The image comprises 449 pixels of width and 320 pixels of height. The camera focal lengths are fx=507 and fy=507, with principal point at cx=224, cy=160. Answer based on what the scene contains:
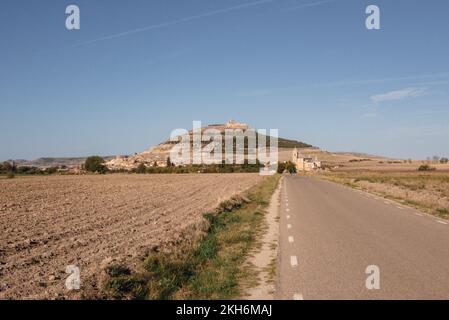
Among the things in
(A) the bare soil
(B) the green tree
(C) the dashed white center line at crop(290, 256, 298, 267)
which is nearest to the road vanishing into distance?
(C) the dashed white center line at crop(290, 256, 298, 267)

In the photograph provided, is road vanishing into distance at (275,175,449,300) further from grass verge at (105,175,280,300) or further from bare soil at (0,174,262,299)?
bare soil at (0,174,262,299)

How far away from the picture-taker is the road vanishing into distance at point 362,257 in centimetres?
805

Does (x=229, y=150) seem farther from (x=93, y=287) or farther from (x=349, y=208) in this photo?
(x=93, y=287)

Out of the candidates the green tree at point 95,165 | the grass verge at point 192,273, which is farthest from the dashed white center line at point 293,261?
the green tree at point 95,165

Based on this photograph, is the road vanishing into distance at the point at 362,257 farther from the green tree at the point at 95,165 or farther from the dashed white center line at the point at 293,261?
the green tree at the point at 95,165

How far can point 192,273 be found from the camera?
32.8 ft

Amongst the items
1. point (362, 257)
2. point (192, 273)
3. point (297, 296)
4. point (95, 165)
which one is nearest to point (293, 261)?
point (362, 257)

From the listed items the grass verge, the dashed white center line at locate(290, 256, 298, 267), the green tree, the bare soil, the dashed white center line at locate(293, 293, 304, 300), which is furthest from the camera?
the green tree

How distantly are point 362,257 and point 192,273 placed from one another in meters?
3.75

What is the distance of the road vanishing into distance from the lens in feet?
26.4

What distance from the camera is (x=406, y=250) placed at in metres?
11.7

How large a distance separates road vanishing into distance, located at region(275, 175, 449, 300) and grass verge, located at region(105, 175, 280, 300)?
92 centimetres
